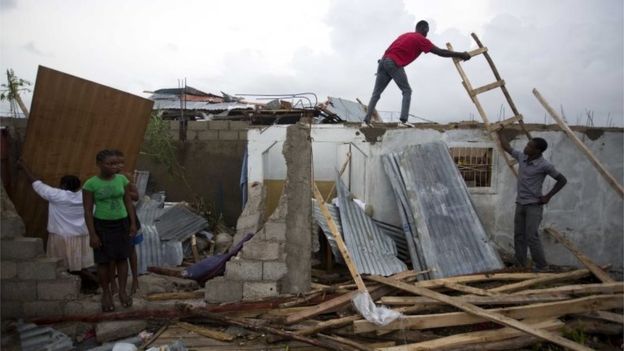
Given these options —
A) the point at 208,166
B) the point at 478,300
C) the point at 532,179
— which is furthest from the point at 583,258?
the point at 208,166

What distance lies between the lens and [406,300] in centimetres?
464

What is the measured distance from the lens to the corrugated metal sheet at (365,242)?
5.47 meters

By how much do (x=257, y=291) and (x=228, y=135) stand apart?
19.5 feet

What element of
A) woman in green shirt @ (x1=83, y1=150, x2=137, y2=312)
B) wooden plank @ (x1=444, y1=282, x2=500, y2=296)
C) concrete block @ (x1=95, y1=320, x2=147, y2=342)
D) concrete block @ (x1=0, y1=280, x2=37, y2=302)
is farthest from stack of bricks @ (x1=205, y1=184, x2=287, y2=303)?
wooden plank @ (x1=444, y1=282, x2=500, y2=296)

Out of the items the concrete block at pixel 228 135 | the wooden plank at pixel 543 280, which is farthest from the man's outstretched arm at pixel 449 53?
the concrete block at pixel 228 135

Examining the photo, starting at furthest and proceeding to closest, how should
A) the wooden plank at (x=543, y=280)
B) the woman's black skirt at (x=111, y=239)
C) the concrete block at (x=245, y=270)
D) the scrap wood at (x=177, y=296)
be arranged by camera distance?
the wooden plank at (x=543, y=280), the scrap wood at (x=177, y=296), the concrete block at (x=245, y=270), the woman's black skirt at (x=111, y=239)

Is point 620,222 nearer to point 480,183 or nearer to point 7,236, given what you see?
point 480,183

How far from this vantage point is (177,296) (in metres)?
4.83

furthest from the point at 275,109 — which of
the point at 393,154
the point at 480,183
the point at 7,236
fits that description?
the point at 7,236

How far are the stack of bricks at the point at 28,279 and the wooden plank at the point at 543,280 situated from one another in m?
4.88

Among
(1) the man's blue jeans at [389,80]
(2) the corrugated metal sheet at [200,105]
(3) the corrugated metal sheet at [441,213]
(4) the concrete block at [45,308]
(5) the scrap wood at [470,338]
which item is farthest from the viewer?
(2) the corrugated metal sheet at [200,105]

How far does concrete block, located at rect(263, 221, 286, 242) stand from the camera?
183 inches

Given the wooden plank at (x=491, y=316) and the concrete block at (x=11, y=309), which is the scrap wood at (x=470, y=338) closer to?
the wooden plank at (x=491, y=316)

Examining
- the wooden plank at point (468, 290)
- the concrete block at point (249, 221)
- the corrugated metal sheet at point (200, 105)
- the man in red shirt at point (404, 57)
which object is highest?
the corrugated metal sheet at point (200, 105)
